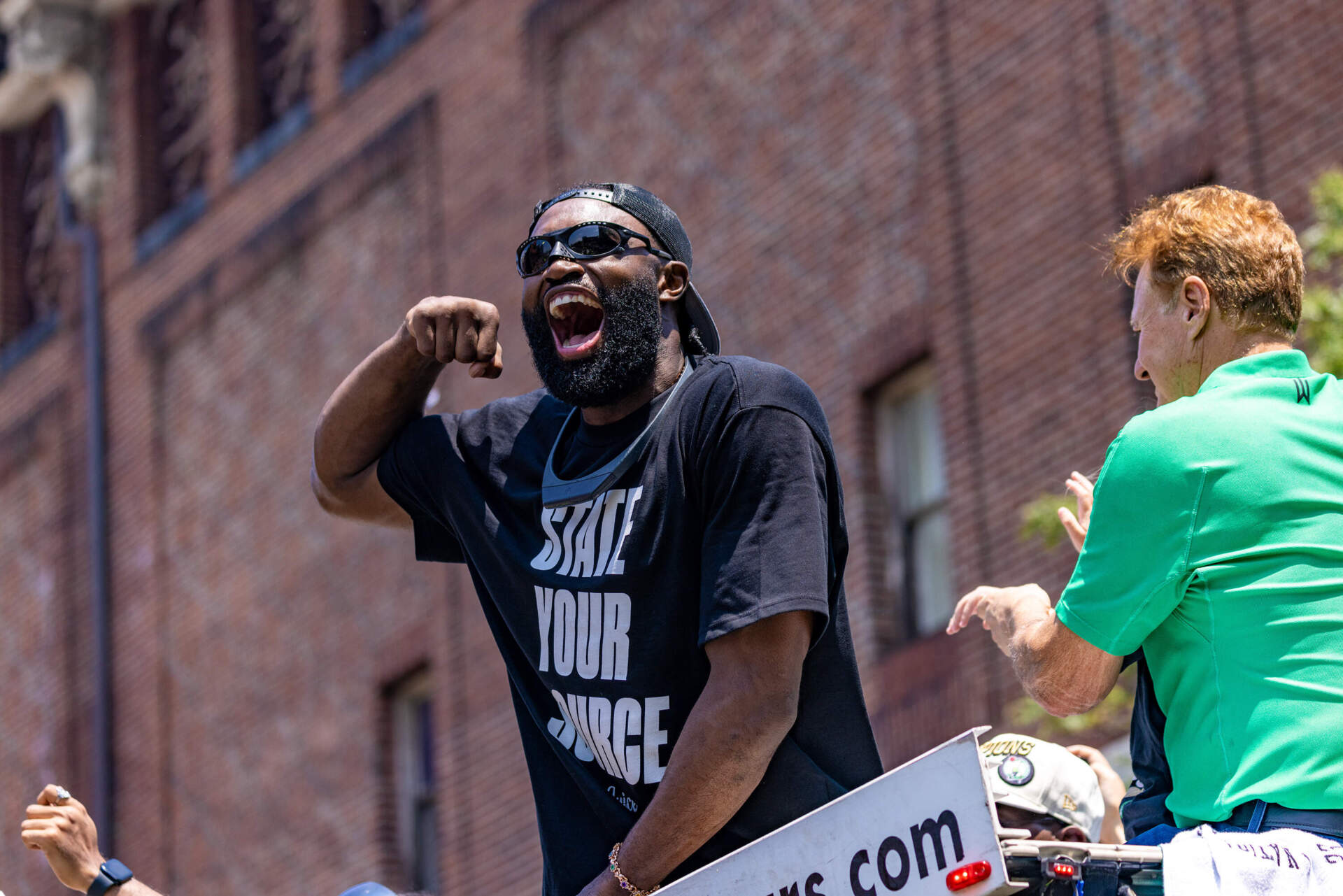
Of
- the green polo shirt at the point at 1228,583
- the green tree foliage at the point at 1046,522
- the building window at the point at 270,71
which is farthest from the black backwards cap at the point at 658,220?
the building window at the point at 270,71

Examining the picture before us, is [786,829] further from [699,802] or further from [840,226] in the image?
[840,226]

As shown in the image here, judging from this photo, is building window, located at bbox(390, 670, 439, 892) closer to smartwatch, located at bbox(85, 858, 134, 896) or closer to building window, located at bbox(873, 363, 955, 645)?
building window, located at bbox(873, 363, 955, 645)

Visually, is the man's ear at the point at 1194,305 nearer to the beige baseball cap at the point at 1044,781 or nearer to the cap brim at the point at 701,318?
the cap brim at the point at 701,318

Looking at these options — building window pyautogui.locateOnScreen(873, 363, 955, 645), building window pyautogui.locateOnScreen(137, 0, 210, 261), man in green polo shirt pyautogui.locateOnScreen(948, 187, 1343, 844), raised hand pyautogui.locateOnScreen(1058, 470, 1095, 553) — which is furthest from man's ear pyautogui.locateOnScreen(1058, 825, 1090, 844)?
building window pyautogui.locateOnScreen(137, 0, 210, 261)

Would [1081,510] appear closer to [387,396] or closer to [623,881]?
[623,881]

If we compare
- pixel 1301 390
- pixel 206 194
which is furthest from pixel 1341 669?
pixel 206 194

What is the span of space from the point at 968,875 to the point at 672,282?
153 cm

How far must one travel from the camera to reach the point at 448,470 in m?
4.75

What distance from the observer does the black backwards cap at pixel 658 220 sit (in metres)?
4.66

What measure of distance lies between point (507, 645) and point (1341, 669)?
5.22 feet

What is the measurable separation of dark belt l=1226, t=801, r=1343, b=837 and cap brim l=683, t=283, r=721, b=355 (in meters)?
1.47

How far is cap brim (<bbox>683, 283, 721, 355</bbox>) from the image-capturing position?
4746mm

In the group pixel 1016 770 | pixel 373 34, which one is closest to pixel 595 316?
pixel 1016 770

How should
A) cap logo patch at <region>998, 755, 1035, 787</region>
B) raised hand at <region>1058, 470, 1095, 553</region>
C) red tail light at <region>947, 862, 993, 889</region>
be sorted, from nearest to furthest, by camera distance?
red tail light at <region>947, 862, 993, 889</region> < raised hand at <region>1058, 470, 1095, 553</region> < cap logo patch at <region>998, 755, 1035, 787</region>
